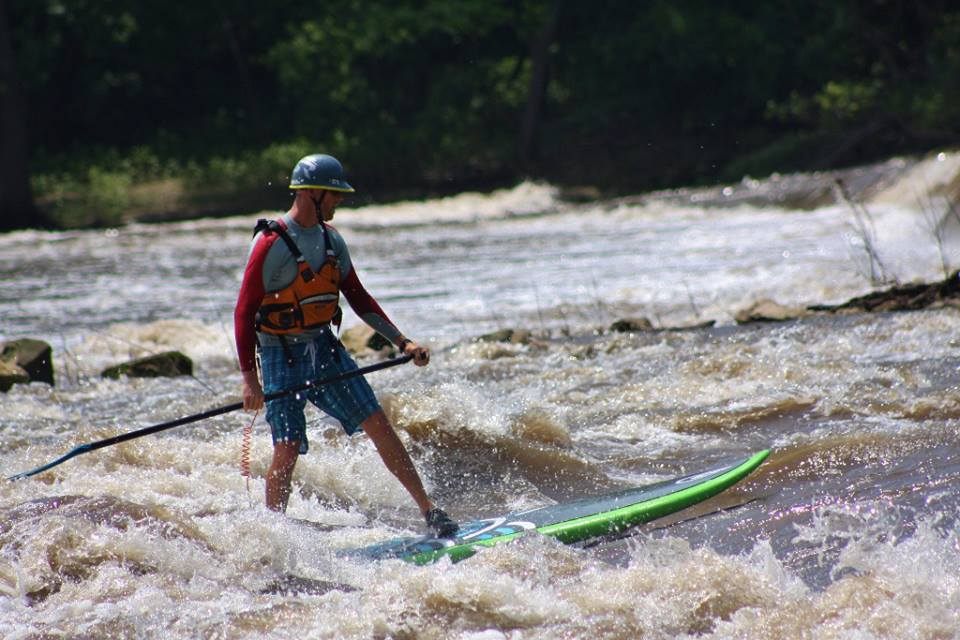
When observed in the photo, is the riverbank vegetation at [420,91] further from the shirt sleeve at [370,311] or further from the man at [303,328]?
the man at [303,328]

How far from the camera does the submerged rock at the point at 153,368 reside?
882 centimetres

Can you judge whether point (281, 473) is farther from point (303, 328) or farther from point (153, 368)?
point (153, 368)

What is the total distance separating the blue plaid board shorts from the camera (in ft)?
14.9

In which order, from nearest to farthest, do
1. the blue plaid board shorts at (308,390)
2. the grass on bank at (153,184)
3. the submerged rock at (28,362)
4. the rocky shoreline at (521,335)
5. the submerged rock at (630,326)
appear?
the blue plaid board shorts at (308,390)
the submerged rock at (28,362)
the rocky shoreline at (521,335)
the submerged rock at (630,326)
the grass on bank at (153,184)

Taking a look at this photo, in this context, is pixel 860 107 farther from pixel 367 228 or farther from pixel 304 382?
pixel 304 382

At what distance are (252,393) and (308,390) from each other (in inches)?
9.4

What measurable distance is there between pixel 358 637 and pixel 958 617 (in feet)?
6.21

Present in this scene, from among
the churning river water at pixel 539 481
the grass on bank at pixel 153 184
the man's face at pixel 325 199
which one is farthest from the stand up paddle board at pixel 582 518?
the grass on bank at pixel 153 184

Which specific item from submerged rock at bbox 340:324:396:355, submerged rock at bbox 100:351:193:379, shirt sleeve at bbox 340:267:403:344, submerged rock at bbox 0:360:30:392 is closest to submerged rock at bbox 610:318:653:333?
submerged rock at bbox 340:324:396:355

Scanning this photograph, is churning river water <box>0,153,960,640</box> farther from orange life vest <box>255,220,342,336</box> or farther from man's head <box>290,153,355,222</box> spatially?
man's head <box>290,153,355,222</box>

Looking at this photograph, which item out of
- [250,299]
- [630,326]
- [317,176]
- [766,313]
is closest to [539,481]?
[250,299]

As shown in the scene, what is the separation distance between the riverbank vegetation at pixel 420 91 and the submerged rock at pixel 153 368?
62.2ft

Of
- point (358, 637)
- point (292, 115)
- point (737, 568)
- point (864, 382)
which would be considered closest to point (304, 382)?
point (358, 637)

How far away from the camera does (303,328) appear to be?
4484 millimetres
